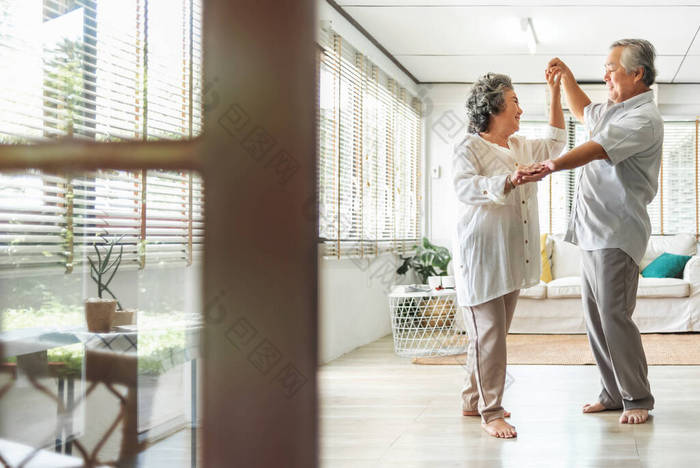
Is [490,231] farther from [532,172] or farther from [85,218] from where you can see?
[85,218]

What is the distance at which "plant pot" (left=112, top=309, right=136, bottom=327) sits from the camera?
1.43 ft

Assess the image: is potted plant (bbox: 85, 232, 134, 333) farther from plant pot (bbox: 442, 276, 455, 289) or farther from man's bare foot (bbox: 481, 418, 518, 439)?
plant pot (bbox: 442, 276, 455, 289)

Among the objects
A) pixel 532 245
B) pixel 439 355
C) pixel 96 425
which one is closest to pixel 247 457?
pixel 96 425

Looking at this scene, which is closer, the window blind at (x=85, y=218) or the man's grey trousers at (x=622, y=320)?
the window blind at (x=85, y=218)

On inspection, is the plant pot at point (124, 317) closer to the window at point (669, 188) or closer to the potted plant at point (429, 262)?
the potted plant at point (429, 262)

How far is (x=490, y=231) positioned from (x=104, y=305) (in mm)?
2169

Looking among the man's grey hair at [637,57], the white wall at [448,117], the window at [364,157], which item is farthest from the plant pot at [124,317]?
the white wall at [448,117]

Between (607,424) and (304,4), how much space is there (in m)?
2.58

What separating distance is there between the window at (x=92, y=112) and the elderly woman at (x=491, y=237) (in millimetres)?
1983

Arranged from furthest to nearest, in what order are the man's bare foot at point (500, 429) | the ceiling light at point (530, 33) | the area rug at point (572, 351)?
1. the ceiling light at point (530, 33)
2. the area rug at point (572, 351)
3. the man's bare foot at point (500, 429)

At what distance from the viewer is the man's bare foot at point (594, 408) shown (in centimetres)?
279

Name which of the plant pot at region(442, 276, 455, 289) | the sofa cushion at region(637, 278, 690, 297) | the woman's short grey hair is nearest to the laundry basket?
the plant pot at region(442, 276, 455, 289)

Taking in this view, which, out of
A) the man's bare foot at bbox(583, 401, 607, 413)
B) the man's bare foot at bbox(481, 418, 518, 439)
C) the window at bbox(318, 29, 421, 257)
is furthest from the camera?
the window at bbox(318, 29, 421, 257)

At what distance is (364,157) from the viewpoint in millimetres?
4969
